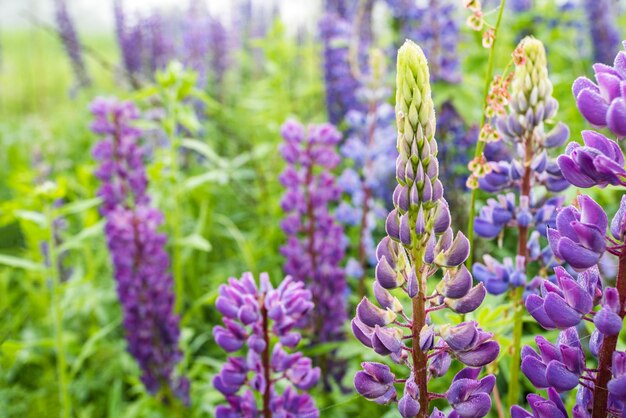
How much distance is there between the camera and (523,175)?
134 centimetres

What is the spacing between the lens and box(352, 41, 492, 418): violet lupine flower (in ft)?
2.80

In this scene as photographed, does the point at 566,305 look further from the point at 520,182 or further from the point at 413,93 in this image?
the point at 520,182

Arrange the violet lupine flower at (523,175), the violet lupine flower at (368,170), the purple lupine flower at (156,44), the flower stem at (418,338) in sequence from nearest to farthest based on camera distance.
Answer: the flower stem at (418,338) → the violet lupine flower at (523,175) → the violet lupine flower at (368,170) → the purple lupine flower at (156,44)

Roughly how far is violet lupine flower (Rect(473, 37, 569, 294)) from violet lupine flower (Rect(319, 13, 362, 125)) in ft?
7.61

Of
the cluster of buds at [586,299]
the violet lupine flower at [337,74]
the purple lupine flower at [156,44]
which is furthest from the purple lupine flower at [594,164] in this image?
the purple lupine flower at [156,44]

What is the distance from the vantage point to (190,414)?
242cm

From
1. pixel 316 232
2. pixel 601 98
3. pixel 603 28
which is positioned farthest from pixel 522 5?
pixel 601 98

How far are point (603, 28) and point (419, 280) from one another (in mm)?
4225

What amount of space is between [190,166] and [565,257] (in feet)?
13.1

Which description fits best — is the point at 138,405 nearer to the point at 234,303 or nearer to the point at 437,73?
the point at 234,303

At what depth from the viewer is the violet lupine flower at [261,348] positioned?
130 centimetres

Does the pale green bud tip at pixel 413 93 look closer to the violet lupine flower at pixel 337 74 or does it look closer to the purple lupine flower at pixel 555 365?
the purple lupine flower at pixel 555 365

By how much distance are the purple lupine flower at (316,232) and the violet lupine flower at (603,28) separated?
8.35ft

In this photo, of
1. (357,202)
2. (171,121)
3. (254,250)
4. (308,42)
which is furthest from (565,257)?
(308,42)
